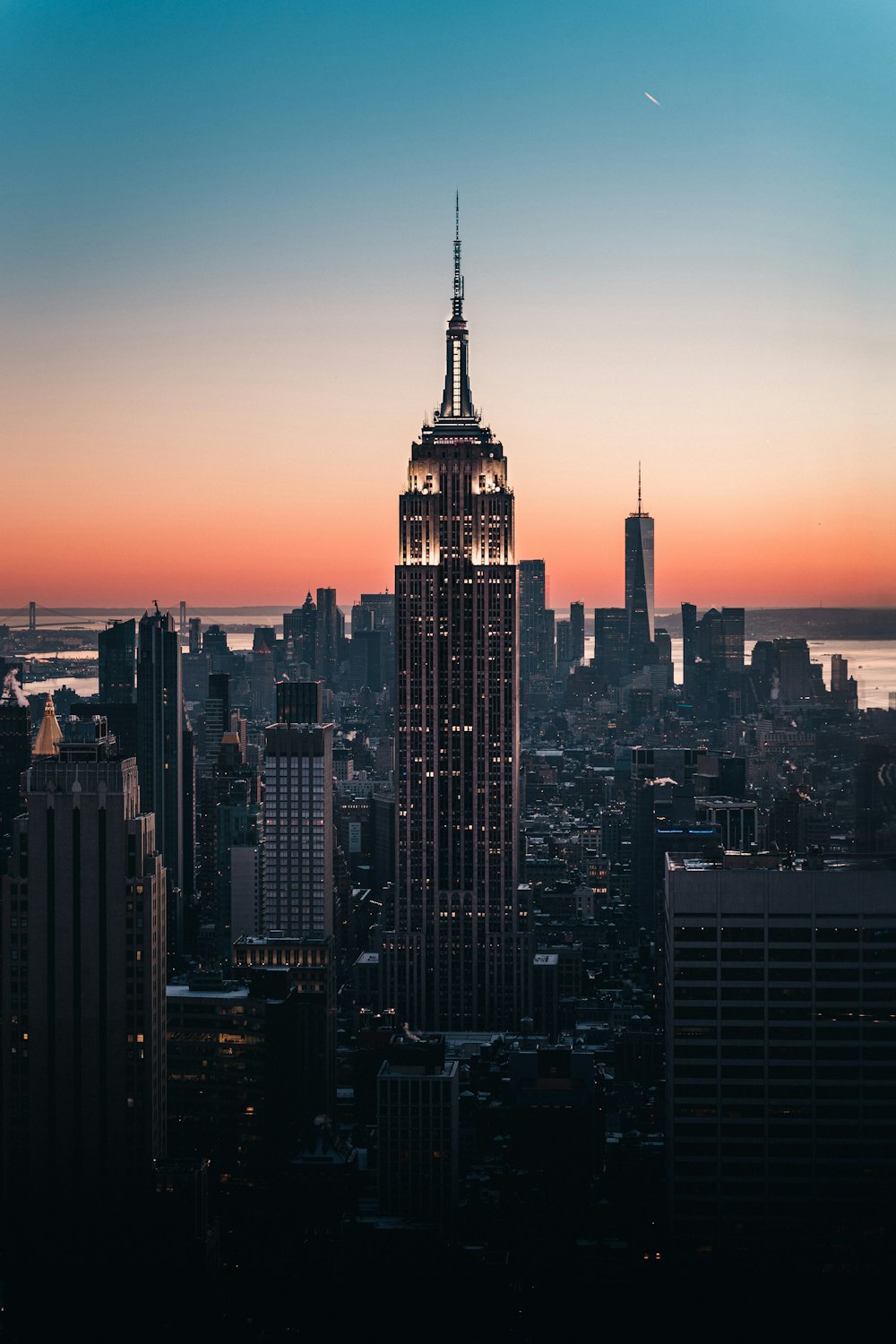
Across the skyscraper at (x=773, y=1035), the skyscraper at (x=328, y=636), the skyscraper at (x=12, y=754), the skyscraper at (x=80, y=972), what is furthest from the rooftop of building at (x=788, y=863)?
the skyscraper at (x=328, y=636)

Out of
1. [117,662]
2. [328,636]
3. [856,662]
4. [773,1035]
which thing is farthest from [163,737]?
[856,662]

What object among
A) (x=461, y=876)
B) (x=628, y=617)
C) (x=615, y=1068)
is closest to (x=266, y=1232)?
(x=615, y=1068)

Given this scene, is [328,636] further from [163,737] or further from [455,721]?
[163,737]

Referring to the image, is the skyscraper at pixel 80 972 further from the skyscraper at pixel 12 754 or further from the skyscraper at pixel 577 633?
the skyscraper at pixel 577 633

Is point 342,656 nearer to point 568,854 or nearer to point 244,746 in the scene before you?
point 244,746

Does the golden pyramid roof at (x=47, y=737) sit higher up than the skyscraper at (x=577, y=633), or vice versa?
the skyscraper at (x=577, y=633)
